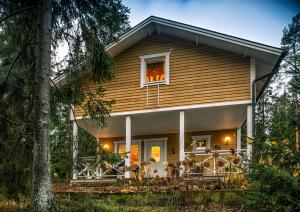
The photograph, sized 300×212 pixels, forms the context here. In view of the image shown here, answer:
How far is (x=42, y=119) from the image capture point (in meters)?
5.28

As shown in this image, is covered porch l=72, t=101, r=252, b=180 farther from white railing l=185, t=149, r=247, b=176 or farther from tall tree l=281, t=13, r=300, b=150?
tall tree l=281, t=13, r=300, b=150

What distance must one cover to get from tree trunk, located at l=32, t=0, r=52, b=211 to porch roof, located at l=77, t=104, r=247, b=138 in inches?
205

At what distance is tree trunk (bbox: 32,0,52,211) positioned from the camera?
505cm

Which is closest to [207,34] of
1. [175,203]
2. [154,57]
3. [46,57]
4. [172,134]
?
[154,57]

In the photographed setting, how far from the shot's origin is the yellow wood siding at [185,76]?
1079 cm

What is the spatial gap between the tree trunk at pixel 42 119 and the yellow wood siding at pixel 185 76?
255 inches

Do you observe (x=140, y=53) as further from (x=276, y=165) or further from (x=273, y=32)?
(x=273, y=32)

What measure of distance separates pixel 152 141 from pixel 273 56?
6917 mm

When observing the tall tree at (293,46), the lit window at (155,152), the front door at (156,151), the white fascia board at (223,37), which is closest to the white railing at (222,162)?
the front door at (156,151)

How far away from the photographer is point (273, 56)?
10.1 meters

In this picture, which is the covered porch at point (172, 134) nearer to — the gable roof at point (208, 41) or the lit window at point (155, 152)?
the lit window at point (155, 152)

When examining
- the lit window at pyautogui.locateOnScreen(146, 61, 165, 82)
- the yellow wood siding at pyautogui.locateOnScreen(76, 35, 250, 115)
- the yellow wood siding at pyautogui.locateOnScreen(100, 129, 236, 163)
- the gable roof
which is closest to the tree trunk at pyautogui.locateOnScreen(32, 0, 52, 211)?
the gable roof

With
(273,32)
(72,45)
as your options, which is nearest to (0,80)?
(72,45)

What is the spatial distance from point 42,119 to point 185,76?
23.0 feet
